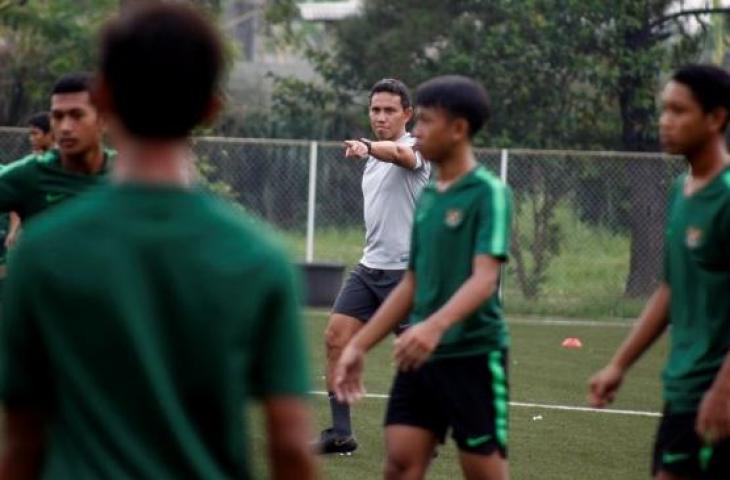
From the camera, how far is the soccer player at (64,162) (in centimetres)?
670

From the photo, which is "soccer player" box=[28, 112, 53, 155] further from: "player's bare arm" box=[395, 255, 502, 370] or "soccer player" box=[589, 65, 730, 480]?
→ "soccer player" box=[589, 65, 730, 480]

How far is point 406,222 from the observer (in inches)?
381

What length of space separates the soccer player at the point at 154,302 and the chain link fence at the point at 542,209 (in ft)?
61.5

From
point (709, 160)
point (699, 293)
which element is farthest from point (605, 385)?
point (709, 160)

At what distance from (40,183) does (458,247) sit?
1767 millimetres

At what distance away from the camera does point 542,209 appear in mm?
22375

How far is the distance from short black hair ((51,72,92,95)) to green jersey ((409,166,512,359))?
1.44m

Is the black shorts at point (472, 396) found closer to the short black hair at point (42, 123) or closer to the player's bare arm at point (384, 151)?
the player's bare arm at point (384, 151)

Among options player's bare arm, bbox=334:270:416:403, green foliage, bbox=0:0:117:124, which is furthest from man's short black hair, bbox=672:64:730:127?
green foliage, bbox=0:0:117:124

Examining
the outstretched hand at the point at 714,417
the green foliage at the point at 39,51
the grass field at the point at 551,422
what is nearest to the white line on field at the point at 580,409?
the grass field at the point at 551,422

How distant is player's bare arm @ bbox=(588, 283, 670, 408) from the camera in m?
5.62

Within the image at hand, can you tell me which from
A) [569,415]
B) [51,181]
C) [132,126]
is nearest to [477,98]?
[51,181]

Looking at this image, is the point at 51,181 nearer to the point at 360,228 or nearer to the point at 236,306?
the point at 236,306

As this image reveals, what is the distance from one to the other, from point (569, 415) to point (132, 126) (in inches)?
358
